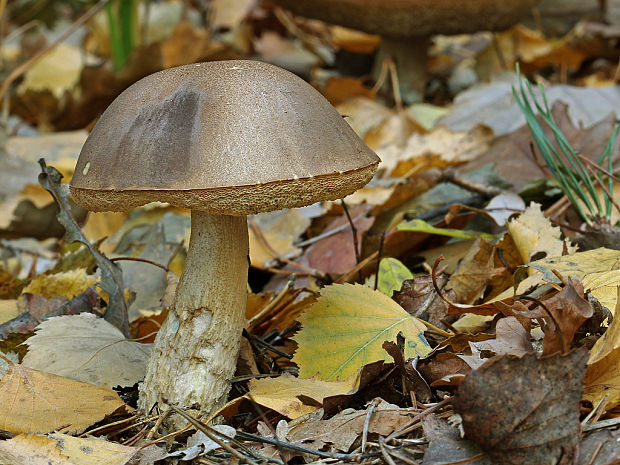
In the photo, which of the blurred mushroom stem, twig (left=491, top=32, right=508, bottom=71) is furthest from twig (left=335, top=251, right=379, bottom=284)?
twig (left=491, top=32, right=508, bottom=71)

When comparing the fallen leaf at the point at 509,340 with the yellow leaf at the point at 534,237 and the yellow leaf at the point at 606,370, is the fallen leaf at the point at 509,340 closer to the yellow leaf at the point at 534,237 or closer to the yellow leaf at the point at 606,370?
the yellow leaf at the point at 606,370

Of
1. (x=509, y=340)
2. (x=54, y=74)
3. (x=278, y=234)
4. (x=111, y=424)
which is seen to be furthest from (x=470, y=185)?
(x=54, y=74)

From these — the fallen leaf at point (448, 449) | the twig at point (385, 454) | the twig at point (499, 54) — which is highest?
the fallen leaf at point (448, 449)

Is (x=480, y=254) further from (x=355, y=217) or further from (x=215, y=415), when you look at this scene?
(x=215, y=415)

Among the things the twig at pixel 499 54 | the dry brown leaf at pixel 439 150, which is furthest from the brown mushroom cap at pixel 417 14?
the dry brown leaf at pixel 439 150

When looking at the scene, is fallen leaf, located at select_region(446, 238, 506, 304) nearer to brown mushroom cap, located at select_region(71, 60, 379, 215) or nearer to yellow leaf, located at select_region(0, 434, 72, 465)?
brown mushroom cap, located at select_region(71, 60, 379, 215)

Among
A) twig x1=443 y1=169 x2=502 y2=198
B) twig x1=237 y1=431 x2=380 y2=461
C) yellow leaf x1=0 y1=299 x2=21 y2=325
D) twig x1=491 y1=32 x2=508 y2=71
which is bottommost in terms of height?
twig x1=491 y1=32 x2=508 y2=71
